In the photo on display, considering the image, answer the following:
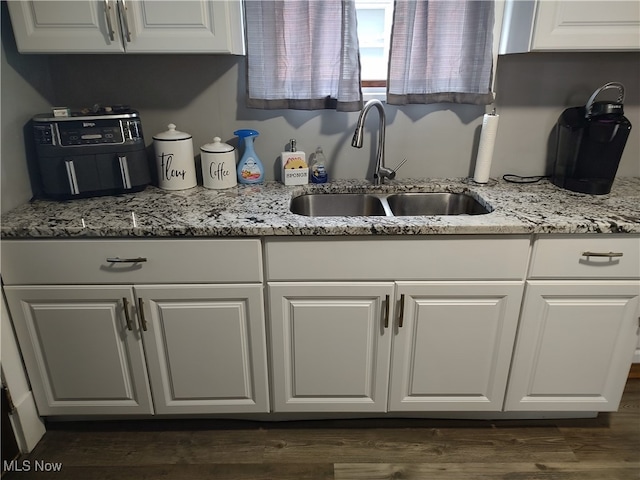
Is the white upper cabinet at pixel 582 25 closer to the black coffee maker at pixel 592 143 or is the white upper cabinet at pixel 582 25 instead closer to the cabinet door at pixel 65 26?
the black coffee maker at pixel 592 143

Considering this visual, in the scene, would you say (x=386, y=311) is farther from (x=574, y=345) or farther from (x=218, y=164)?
(x=218, y=164)

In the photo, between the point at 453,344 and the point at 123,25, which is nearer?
the point at 123,25

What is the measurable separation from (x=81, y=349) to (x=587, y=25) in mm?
2090

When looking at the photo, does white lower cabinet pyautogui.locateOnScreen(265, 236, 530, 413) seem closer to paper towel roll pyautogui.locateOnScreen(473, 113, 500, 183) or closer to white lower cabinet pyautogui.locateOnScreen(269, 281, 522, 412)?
white lower cabinet pyautogui.locateOnScreen(269, 281, 522, 412)

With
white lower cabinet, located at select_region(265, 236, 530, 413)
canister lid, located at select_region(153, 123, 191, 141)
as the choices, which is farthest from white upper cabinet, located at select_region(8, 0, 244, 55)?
white lower cabinet, located at select_region(265, 236, 530, 413)

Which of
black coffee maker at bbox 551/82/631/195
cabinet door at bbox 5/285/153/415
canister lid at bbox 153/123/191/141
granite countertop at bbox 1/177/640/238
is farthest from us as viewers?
canister lid at bbox 153/123/191/141

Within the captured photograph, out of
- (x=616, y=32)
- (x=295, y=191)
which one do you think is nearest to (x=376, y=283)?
(x=295, y=191)

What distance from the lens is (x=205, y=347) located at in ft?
5.34

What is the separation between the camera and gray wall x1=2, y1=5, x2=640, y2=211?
185 cm

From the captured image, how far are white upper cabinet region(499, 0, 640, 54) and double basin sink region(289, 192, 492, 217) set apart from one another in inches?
25.2

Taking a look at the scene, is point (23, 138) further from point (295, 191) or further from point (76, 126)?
point (295, 191)

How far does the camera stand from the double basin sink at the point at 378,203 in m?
1.91

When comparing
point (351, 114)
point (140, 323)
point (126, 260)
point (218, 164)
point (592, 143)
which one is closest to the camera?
point (126, 260)

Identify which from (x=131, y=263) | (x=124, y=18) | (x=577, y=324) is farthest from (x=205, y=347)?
(x=577, y=324)
